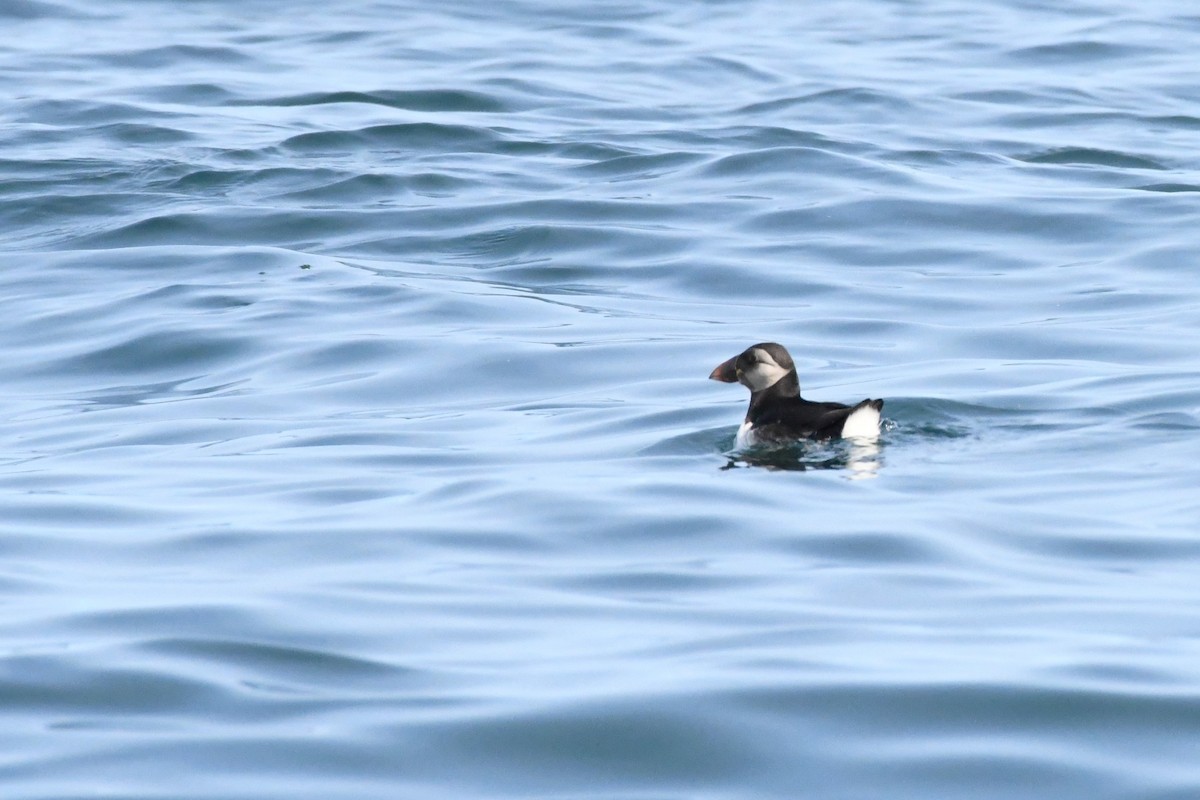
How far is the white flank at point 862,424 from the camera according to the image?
8734mm

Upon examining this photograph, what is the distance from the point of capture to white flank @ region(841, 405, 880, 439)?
873 centimetres

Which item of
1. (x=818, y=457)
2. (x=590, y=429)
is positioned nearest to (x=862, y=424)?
(x=818, y=457)

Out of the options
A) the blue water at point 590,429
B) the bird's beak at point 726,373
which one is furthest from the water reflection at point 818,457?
the bird's beak at point 726,373

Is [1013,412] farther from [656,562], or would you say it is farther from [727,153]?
[727,153]

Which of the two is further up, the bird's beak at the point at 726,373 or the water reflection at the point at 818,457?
the bird's beak at the point at 726,373

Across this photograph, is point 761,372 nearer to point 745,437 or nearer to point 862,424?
point 745,437

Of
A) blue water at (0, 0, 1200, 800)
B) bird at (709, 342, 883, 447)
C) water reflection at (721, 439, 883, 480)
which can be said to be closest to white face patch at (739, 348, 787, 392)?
bird at (709, 342, 883, 447)

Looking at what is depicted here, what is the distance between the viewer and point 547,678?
560cm

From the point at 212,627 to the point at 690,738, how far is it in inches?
68.8

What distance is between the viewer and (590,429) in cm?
1013

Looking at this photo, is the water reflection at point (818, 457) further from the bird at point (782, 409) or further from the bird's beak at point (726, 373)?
the bird's beak at point (726, 373)

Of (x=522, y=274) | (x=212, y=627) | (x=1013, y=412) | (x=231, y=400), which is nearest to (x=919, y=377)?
(x=1013, y=412)

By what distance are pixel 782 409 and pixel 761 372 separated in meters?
0.52

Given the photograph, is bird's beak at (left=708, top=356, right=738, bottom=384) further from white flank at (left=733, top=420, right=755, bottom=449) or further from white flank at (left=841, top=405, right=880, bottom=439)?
white flank at (left=841, top=405, right=880, bottom=439)
